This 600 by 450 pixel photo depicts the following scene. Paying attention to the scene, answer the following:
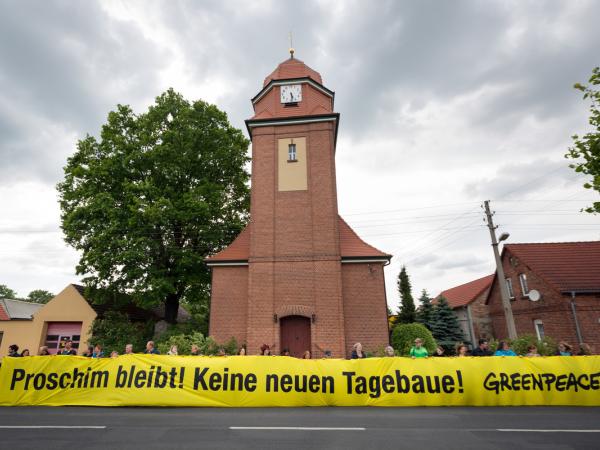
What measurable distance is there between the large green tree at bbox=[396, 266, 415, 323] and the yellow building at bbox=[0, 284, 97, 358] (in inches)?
840

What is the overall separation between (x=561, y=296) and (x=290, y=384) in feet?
56.7

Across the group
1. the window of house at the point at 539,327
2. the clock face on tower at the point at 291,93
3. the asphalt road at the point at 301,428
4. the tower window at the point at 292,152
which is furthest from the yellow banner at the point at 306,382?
the clock face on tower at the point at 291,93

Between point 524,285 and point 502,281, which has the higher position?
point 524,285

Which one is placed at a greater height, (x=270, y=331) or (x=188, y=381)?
(x=270, y=331)

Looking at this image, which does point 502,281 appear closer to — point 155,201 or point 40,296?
point 155,201

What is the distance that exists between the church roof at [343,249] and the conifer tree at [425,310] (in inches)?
395

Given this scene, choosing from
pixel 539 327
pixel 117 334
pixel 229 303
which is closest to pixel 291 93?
pixel 229 303

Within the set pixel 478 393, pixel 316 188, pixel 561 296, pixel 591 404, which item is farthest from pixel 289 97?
pixel 561 296

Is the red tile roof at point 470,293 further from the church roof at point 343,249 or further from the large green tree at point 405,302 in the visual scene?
the church roof at point 343,249

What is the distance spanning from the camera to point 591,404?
7.94 m

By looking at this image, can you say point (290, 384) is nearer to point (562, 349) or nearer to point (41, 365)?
point (41, 365)

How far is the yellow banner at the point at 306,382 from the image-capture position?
26.5 ft

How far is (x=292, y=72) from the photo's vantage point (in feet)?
61.8

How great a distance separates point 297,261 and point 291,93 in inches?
363
